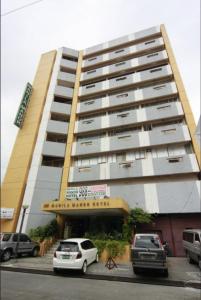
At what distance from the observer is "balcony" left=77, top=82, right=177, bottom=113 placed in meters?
23.0

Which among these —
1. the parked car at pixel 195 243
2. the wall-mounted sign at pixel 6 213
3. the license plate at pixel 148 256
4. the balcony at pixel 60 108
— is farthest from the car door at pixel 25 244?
the balcony at pixel 60 108

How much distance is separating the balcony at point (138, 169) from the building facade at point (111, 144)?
0.30 ft

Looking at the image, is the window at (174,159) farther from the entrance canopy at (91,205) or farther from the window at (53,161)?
the window at (53,161)

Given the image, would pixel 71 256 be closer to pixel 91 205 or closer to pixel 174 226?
pixel 91 205

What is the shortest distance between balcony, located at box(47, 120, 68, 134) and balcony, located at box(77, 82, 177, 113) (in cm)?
295

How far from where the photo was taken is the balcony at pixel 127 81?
80.9 ft

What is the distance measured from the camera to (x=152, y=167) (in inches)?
755

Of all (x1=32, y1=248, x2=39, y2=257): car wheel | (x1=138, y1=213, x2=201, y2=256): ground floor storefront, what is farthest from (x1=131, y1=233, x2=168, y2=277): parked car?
(x1=32, y1=248, x2=39, y2=257): car wheel

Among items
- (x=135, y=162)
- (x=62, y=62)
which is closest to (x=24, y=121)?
Result: (x=62, y=62)

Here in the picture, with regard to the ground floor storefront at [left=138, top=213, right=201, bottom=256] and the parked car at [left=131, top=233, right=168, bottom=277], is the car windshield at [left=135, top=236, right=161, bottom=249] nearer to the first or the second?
the parked car at [left=131, top=233, right=168, bottom=277]

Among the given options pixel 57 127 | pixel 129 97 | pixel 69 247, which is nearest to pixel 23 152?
pixel 57 127

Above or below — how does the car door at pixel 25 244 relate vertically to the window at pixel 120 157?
below

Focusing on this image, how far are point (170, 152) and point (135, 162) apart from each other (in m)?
3.85

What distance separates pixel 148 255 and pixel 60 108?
2116cm
